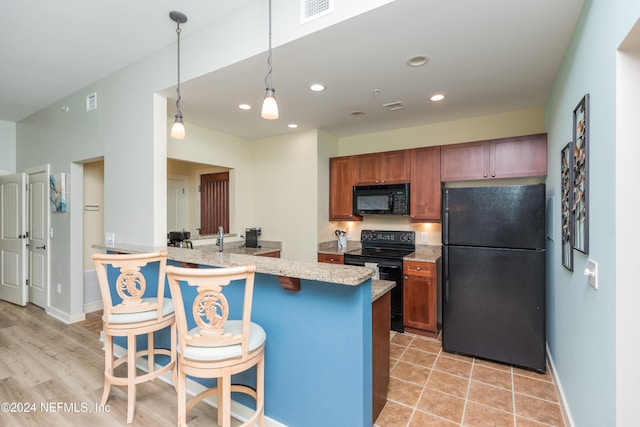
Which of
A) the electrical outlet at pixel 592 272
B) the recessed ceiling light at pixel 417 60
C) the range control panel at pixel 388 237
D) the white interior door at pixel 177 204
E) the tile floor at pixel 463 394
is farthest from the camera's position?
the white interior door at pixel 177 204

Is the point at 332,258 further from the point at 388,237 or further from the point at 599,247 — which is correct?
the point at 599,247

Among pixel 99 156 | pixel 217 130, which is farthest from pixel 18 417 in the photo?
pixel 217 130

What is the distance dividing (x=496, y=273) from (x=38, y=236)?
229 inches

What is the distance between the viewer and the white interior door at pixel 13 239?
4.41 meters

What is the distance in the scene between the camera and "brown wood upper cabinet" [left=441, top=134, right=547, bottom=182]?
3.17 metres

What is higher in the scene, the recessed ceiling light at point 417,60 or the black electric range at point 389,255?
the recessed ceiling light at point 417,60

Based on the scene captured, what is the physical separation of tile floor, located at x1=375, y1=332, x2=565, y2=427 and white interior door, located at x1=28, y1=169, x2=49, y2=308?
4769 mm

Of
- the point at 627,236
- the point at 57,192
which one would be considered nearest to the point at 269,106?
the point at 627,236

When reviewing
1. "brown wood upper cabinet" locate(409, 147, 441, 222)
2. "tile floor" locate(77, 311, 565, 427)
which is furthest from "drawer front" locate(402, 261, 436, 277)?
"tile floor" locate(77, 311, 565, 427)

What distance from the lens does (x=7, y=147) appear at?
4773 mm

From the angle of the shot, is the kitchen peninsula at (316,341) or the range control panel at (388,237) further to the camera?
the range control panel at (388,237)

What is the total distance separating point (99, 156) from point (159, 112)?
1146 mm

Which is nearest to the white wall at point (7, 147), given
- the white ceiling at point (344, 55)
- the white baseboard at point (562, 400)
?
the white ceiling at point (344, 55)

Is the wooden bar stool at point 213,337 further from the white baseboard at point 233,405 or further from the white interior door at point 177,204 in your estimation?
the white interior door at point 177,204
